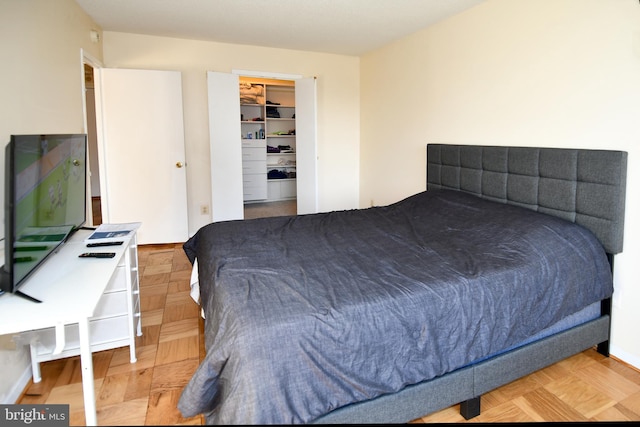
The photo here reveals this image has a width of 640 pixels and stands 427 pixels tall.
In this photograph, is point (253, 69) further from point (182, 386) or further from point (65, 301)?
point (65, 301)

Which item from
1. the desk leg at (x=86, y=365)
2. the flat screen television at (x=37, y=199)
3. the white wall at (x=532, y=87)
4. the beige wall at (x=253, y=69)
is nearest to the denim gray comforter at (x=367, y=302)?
the desk leg at (x=86, y=365)

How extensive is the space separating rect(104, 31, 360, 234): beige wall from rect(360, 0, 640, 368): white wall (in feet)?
3.15

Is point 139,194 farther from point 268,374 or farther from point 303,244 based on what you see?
point 268,374

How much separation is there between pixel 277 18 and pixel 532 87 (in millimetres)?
2286

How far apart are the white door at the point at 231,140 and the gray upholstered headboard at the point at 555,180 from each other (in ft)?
6.93

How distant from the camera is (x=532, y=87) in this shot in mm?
2746

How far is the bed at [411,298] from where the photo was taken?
1.40m

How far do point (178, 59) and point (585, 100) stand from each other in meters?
4.03

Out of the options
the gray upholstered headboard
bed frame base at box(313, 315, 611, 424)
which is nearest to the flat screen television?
bed frame base at box(313, 315, 611, 424)

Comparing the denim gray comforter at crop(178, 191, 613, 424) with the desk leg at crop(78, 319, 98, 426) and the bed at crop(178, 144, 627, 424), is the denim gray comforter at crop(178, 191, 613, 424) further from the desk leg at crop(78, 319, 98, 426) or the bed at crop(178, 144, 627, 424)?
the desk leg at crop(78, 319, 98, 426)

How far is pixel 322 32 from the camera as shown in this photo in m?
4.14

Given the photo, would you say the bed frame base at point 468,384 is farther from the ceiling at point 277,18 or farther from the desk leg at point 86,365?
the ceiling at point 277,18

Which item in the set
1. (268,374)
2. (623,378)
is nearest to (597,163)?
(623,378)

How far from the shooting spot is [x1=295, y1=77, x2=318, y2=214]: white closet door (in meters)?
4.99
